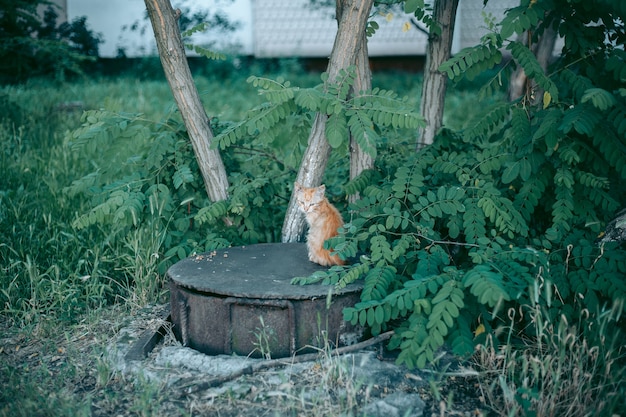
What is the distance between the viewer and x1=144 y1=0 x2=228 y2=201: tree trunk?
4812 millimetres

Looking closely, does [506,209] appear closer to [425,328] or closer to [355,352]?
[425,328]

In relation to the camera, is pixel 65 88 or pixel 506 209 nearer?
pixel 506 209

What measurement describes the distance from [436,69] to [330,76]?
1093 millimetres

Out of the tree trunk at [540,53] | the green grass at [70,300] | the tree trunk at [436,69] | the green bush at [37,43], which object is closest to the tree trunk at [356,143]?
the tree trunk at [436,69]

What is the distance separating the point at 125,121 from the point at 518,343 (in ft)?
11.2

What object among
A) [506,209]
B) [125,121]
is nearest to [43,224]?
[125,121]

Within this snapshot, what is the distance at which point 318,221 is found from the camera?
170 inches

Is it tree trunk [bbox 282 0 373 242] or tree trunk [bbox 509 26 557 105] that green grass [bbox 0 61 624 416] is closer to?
tree trunk [bbox 282 0 373 242]

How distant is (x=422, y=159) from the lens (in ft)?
15.2

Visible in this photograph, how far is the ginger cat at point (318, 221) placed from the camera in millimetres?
4207

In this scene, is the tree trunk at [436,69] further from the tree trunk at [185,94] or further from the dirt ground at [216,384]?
the dirt ground at [216,384]

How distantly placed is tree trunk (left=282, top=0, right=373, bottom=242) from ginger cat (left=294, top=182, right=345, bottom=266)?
0.47 metres

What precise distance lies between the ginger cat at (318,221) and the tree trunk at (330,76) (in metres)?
0.47

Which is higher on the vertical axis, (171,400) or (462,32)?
(462,32)
